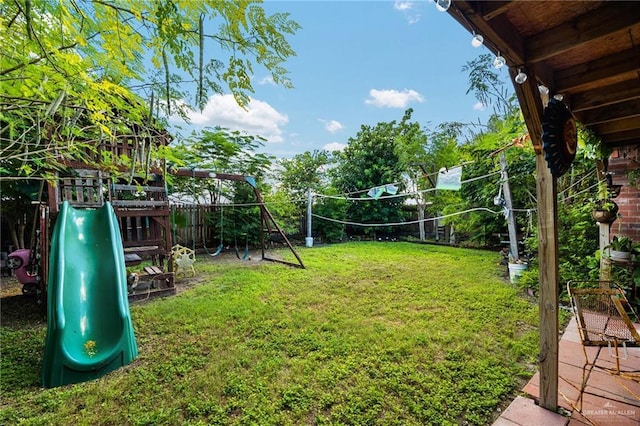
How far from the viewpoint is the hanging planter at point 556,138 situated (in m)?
1.40

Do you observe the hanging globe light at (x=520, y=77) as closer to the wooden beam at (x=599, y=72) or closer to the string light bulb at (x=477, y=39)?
the string light bulb at (x=477, y=39)

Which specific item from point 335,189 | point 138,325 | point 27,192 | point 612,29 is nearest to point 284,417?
point 138,325

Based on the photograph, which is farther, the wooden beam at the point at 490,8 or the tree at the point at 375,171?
the tree at the point at 375,171

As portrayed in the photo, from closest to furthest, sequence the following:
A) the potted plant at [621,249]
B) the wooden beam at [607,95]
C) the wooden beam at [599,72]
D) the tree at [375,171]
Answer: the wooden beam at [599,72]
the wooden beam at [607,95]
the potted plant at [621,249]
the tree at [375,171]

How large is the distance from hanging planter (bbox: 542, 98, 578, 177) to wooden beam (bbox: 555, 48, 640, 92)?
18cm

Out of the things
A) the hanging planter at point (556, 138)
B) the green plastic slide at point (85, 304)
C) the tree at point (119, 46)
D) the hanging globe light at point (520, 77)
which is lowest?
the green plastic slide at point (85, 304)

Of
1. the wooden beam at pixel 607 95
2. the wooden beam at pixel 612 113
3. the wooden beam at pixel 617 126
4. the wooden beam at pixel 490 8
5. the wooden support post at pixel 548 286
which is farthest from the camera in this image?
the wooden beam at pixel 617 126

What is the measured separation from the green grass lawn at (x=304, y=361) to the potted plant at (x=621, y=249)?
0.89m

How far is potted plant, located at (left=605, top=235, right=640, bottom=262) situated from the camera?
2602 millimetres

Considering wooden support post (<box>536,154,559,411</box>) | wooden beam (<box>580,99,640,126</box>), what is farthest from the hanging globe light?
wooden beam (<box>580,99,640,126</box>)

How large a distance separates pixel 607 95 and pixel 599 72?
0.39 meters

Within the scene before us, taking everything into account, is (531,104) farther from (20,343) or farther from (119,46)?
(20,343)

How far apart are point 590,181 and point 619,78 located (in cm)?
314

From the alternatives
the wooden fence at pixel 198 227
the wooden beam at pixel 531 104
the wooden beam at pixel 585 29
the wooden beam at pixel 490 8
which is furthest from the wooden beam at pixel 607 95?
the wooden fence at pixel 198 227
